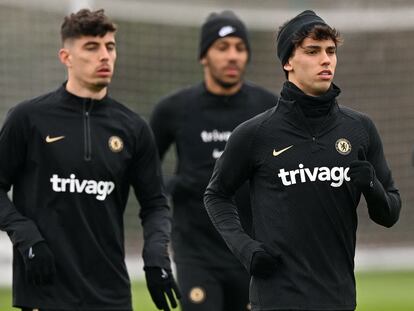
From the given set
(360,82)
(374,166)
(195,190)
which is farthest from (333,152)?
(360,82)

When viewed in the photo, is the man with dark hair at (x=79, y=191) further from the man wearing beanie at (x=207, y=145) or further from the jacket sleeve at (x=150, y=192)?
the man wearing beanie at (x=207, y=145)

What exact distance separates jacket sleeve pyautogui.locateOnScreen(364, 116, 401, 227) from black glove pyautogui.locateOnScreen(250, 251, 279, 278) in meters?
0.53

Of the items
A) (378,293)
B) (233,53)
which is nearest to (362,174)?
(233,53)

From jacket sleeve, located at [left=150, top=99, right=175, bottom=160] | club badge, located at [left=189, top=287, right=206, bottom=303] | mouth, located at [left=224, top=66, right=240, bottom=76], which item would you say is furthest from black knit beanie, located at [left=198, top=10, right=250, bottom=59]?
club badge, located at [left=189, top=287, right=206, bottom=303]

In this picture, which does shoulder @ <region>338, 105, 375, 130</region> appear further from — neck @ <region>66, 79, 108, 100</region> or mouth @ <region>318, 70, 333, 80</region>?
neck @ <region>66, 79, 108, 100</region>

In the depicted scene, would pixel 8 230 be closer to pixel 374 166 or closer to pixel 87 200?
pixel 87 200

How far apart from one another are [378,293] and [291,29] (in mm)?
9046

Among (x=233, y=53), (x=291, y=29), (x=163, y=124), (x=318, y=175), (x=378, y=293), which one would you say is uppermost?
(x=233, y=53)

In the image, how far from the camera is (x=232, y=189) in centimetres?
660

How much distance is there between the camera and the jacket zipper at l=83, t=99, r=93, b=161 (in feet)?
24.1

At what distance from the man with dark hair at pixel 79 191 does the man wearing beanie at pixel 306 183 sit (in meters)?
0.98

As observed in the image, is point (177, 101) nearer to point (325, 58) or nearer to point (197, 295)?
point (197, 295)

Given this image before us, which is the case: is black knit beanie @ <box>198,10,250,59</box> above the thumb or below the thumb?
above

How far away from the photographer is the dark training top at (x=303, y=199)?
625 cm
